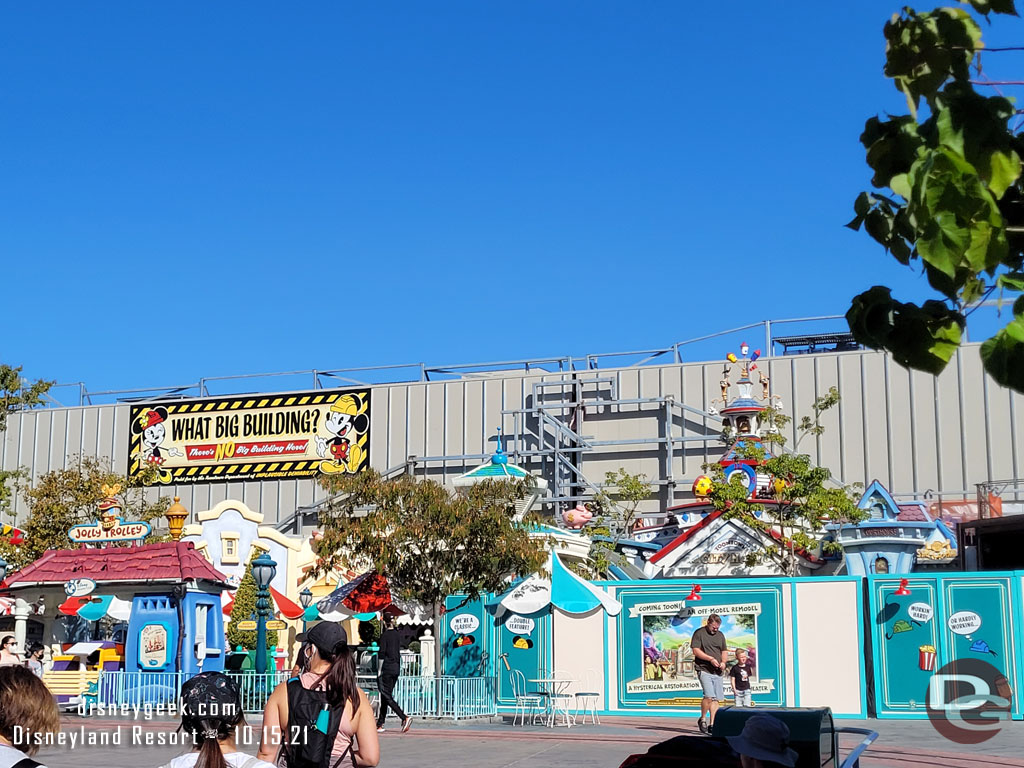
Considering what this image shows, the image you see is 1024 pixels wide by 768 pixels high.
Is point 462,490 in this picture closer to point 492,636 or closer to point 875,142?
point 492,636

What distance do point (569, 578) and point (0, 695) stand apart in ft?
53.2

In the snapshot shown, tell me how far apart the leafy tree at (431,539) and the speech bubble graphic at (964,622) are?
6.61m

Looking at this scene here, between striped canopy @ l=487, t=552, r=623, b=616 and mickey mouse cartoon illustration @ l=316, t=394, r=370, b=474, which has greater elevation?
mickey mouse cartoon illustration @ l=316, t=394, r=370, b=474

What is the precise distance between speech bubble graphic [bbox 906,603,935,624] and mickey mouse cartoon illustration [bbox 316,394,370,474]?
2667cm

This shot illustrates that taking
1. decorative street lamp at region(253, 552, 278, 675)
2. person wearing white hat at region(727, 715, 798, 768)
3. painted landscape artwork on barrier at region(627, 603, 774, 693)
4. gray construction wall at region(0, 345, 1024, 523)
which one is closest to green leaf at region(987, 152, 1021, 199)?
person wearing white hat at region(727, 715, 798, 768)

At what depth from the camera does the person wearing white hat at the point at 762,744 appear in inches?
232

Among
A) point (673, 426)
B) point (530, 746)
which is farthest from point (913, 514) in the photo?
point (530, 746)

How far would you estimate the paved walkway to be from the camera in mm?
13992

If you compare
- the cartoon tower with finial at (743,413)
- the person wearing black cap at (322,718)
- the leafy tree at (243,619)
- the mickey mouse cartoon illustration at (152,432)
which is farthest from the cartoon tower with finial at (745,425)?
the person wearing black cap at (322,718)

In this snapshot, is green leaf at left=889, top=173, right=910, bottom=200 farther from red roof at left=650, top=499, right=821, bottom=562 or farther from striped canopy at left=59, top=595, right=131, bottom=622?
red roof at left=650, top=499, right=821, bottom=562

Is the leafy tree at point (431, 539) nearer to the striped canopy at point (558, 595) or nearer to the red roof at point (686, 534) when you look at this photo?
the striped canopy at point (558, 595)

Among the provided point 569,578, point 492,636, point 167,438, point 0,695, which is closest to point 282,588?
point 167,438

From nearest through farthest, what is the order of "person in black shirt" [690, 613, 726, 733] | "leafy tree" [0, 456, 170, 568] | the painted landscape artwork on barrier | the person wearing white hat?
the person wearing white hat, "person in black shirt" [690, 613, 726, 733], the painted landscape artwork on barrier, "leafy tree" [0, 456, 170, 568]

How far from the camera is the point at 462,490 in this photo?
24062 mm
